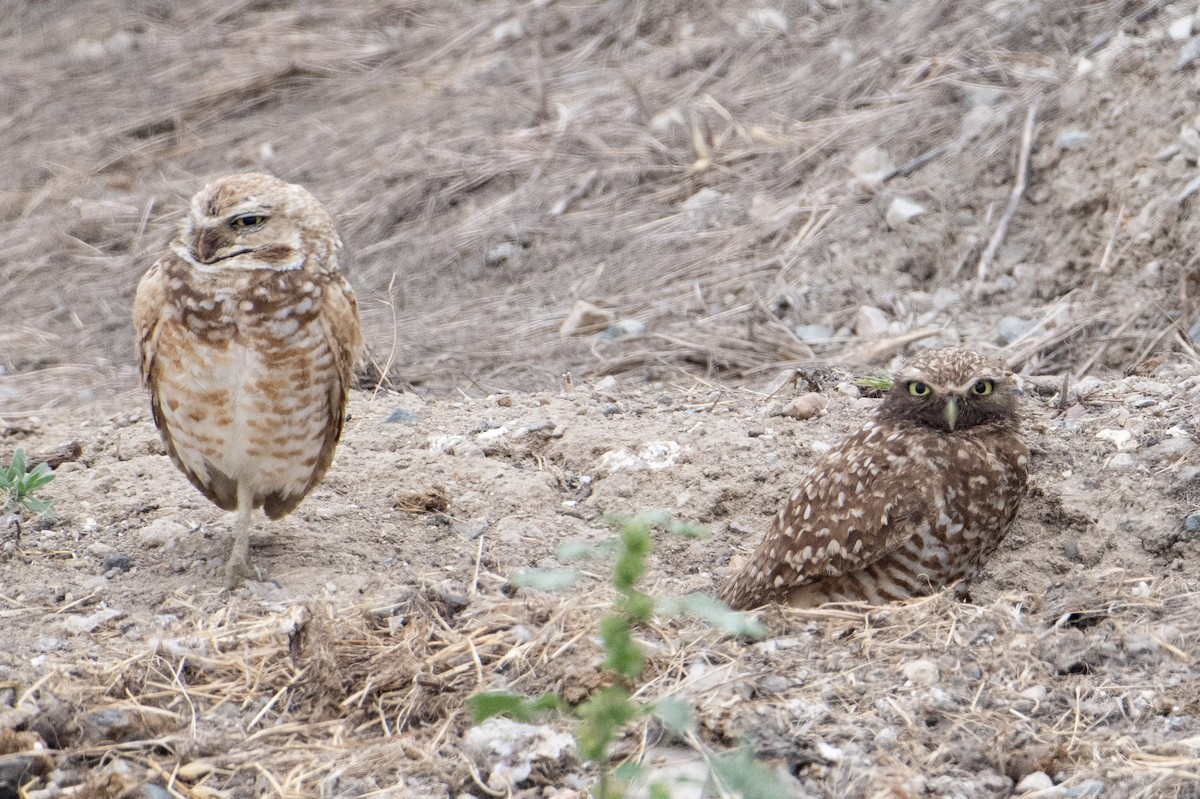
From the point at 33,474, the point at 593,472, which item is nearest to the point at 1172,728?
the point at 593,472

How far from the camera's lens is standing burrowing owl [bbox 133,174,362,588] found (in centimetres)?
444

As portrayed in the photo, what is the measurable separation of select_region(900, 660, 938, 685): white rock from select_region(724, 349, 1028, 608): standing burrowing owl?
34.4 inches

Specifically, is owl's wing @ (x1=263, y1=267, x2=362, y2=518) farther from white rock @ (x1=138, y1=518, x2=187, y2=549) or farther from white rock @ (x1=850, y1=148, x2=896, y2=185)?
white rock @ (x1=850, y1=148, x2=896, y2=185)

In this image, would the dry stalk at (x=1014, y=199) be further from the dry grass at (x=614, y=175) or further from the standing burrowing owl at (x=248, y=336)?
the standing burrowing owl at (x=248, y=336)

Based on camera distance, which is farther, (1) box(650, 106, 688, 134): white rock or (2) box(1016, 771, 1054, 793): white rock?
(1) box(650, 106, 688, 134): white rock

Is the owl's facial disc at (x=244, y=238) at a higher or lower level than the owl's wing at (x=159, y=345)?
higher

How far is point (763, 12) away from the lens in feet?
31.7

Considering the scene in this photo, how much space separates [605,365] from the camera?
672cm

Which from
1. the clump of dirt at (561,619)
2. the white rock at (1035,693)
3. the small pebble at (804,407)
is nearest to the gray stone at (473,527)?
the clump of dirt at (561,619)

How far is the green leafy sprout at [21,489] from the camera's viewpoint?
4.88m

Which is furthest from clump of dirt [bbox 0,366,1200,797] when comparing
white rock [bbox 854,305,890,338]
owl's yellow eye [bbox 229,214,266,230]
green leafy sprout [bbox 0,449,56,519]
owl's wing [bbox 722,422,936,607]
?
owl's yellow eye [bbox 229,214,266,230]

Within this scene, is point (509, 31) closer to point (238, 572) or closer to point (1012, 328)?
point (1012, 328)

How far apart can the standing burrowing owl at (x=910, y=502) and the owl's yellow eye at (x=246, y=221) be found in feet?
6.65

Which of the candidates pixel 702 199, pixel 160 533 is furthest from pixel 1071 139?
pixel 160 533
